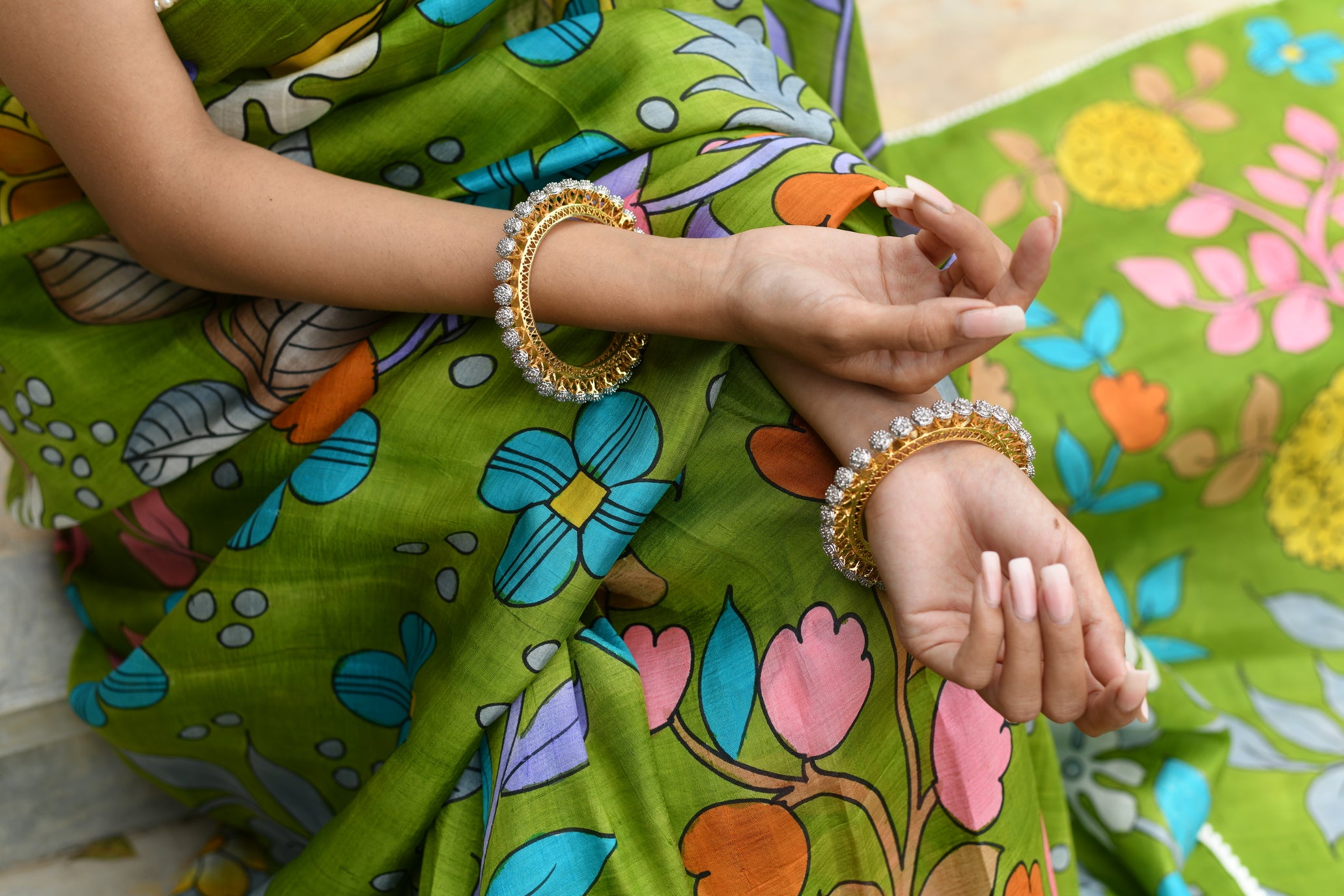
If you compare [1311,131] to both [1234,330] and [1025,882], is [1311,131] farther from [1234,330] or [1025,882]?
[1025,882]

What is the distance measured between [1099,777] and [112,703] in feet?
2.99

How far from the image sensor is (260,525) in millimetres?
735

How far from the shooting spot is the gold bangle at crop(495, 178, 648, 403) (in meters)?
0.66

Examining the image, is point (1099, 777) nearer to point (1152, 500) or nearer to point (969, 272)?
point (1152, 500)

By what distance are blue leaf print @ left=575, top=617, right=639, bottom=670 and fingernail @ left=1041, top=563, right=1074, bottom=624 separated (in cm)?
26

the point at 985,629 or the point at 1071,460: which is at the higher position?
the point at 985,629

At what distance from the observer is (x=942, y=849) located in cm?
69

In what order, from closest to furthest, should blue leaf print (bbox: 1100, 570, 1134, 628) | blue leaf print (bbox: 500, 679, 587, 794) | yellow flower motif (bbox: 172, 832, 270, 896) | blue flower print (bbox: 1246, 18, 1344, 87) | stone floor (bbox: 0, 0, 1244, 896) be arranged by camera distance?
blue leaf print (bbox: 500, 679, 587, 794)
yellow flower motif (bbox: 172, 832, 270, 896)
blue leaf print (bbox: 1100, 570, 1134, 628)
blue flower print (bbox: 1246, 18, 1344, 87)
stone floor (bbox: 0, 0, 1244, 896)

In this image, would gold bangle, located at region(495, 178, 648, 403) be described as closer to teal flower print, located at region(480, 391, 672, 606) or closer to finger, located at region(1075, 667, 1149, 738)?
teal flower print, located at region(480, 391, 672, 606)

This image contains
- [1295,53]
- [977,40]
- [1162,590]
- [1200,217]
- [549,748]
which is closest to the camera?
[549,748]

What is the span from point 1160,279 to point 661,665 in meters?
0.87

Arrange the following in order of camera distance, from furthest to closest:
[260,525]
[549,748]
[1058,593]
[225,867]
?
[225,867] → [260,525] → [549,748] → [1058,593]

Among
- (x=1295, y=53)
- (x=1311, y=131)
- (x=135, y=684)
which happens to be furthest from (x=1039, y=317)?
(x=135, y=684)

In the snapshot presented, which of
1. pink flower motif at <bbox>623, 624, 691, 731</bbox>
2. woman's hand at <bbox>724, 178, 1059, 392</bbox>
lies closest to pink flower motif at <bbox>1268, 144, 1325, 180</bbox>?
woman's hand at <bbox>724, 178, 1059, 392</bbox>
